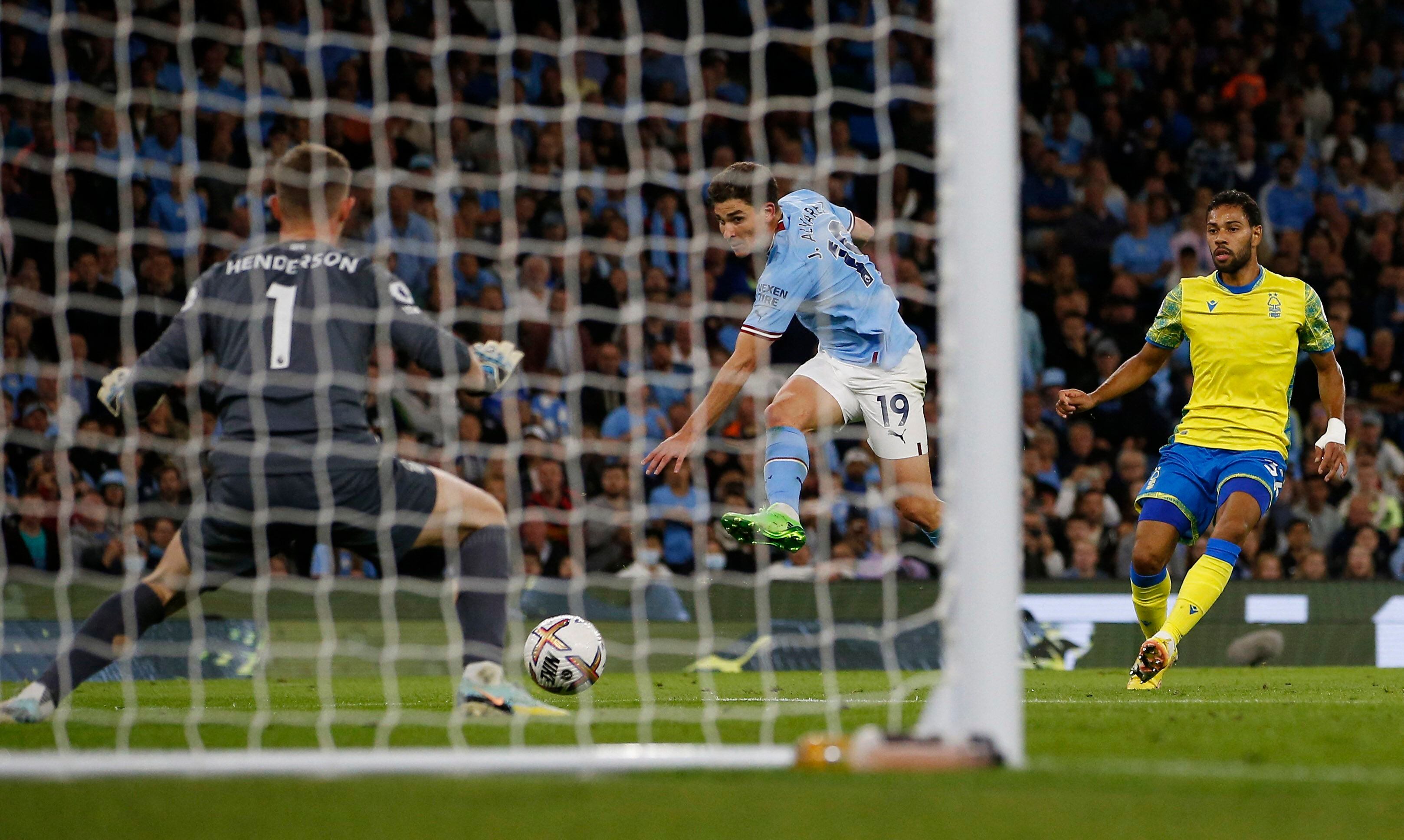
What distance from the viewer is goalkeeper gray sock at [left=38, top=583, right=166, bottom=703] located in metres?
5.12

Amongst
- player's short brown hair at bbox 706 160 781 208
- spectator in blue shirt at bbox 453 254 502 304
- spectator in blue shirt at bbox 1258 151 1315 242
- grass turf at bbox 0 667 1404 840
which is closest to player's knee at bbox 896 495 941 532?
player's short brown hair at bbox 706 160 781 208

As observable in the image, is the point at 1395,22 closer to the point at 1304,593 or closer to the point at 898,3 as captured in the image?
the point at 898,3

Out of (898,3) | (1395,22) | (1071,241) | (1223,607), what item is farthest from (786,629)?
(1395,22)

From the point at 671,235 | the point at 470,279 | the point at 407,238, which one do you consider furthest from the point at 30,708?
the point at 671,235

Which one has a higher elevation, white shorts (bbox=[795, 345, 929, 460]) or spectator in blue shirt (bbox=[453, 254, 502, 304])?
spectator in blue shirt (bbox=[453, 254, 502, 304])

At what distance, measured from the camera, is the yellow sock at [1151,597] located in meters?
7.16

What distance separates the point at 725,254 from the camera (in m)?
11.4

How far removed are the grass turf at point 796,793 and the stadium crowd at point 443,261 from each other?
3059 mm

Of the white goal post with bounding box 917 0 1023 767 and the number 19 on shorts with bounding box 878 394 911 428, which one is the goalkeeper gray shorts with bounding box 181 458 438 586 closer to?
the white goal post with bounding box 917 0 1023 767

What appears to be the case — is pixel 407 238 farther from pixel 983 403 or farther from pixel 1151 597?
pixel 983 403

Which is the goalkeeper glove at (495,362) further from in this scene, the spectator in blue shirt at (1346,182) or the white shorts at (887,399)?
the spectator in blue shirt at (1346,182)

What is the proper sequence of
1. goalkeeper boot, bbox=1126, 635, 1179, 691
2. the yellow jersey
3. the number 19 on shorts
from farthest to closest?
the number 19 on shorts < the yellow jersey < goalkeeper boot, bbox=1126, 635, 1179, 691

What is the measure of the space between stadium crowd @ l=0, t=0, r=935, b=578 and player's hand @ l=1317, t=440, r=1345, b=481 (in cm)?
229

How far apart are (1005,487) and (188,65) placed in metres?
8.00
